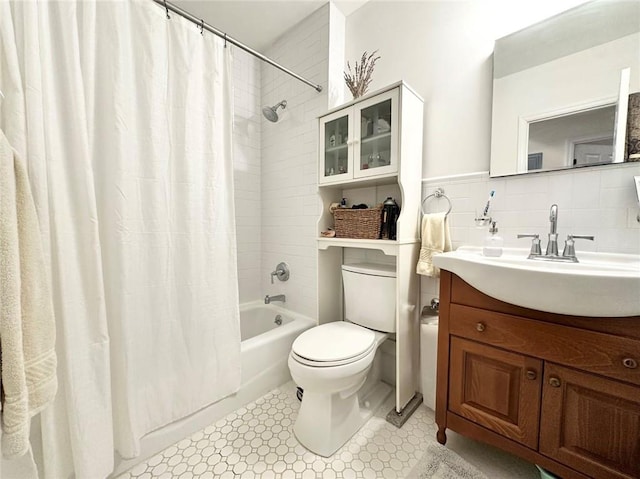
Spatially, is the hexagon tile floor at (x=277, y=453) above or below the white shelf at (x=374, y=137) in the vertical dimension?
below

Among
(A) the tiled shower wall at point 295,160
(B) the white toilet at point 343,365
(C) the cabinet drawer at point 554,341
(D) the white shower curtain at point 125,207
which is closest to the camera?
(C) the cabinet drawer at point 554,341

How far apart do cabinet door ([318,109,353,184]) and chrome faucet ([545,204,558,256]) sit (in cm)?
90

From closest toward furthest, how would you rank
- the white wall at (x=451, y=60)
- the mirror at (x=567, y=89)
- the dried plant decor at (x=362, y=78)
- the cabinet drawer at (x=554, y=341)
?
the cabinet drawer at (x=554, y=341), the mirror at (x=567, y=89), the white wall at (x=451, y=60), the dried plant decor at (x=362, y=78)

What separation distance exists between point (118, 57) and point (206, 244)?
79 cm

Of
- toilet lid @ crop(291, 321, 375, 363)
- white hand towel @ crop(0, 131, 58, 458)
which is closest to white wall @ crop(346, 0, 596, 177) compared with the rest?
toilet lid @ crop(291, 321, 375, 363)

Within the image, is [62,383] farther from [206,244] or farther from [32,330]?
[206,244]

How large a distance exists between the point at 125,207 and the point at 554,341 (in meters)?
1.61

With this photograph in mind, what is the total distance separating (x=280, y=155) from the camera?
6.82 feet

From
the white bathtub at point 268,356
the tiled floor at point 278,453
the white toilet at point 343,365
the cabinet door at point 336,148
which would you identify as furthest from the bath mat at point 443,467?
the cabinet door at point 336,148

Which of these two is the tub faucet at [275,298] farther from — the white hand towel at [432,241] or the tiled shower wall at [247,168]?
the white hand towel at [432,241]

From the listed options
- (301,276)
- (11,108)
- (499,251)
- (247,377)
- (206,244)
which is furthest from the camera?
(301,276)

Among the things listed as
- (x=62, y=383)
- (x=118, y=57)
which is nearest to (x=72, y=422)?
(x=62, y=383)

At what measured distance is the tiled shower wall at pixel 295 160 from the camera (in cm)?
181

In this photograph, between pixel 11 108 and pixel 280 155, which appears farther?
pixel 280 155
